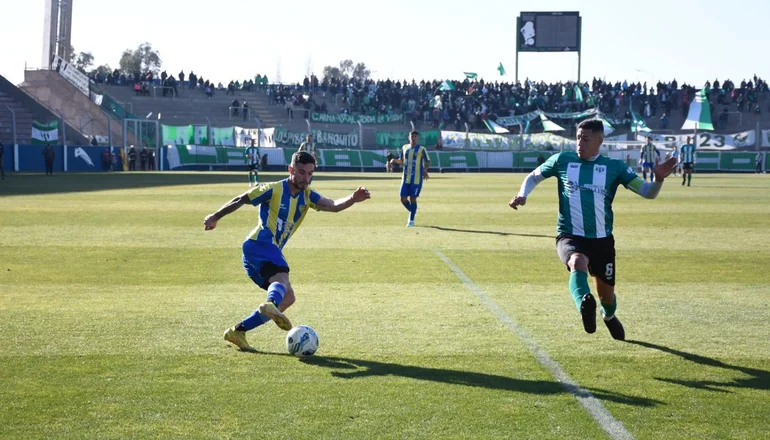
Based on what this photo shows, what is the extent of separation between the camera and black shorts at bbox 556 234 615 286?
781 cm

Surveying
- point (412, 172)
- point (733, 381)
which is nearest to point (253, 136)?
point (412, 172)

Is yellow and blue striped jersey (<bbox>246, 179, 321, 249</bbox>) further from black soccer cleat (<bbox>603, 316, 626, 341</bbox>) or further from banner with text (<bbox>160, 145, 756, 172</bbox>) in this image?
banner with text (<bbox>160, 145, 756, 172</bbox>)

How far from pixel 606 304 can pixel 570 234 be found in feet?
2.15

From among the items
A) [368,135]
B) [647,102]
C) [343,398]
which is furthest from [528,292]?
[647,102]

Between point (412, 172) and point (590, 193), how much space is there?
40.1 ft

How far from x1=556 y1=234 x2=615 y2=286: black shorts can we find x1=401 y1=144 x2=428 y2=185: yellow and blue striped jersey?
39.6 feet

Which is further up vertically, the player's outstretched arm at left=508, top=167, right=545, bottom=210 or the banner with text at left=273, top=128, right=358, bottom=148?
the banner with text at left=273, top=128, right=358, bottom=148

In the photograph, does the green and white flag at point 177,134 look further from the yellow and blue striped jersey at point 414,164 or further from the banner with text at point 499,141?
the yellow and blue striped jersey at point 414,164

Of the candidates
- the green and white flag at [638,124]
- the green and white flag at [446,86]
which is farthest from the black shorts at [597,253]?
the green and white flag at [446,86]

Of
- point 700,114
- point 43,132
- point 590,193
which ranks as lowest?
point 590,193

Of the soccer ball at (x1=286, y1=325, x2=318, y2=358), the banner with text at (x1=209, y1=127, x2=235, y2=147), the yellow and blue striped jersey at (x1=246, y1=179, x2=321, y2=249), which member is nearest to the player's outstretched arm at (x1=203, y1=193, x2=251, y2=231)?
the yellow and blue striped jersey at (x1=246, y1=179, x2=321, y2=249)

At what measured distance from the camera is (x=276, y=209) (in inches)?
314

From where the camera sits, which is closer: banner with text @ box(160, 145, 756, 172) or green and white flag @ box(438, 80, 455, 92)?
banner with text @ box(160, 145, 756, 172)

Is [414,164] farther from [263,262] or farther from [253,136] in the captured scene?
[253,136]
